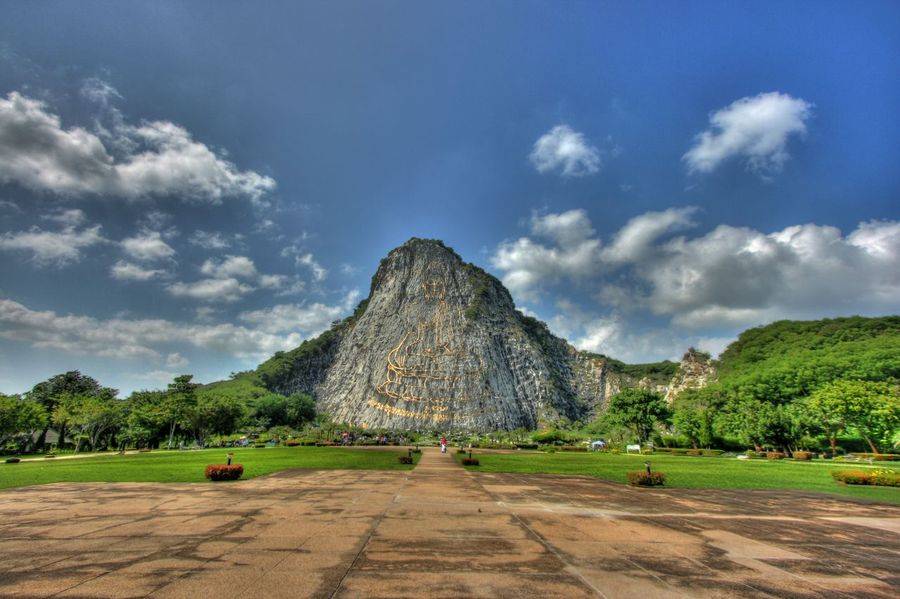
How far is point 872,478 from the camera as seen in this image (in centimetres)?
1858

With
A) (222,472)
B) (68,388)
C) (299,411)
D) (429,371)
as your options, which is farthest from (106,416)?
(429,371)

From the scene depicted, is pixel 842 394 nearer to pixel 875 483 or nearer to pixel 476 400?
pixel 875 483

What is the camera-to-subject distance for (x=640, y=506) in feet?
42.5

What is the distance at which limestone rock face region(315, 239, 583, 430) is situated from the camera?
99.9 m

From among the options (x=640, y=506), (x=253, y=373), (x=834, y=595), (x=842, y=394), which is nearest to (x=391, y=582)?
(x=834, y=595)

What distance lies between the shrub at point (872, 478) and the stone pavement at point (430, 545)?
636cm

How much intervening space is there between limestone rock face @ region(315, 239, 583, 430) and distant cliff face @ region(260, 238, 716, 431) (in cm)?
29

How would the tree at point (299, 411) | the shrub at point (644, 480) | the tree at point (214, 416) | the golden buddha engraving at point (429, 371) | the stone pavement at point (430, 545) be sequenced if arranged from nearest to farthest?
the stone pavement at point (430, 545) → the shrub at point (644, 480) → the tree at point (214, 416) → the tree at point (299, 411) → the golden buddha engraving at point (429, 371)

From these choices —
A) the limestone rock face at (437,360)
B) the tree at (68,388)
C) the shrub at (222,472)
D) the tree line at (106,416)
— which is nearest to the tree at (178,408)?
the tree line at (106,416)

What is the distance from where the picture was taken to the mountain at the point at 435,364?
330 feet

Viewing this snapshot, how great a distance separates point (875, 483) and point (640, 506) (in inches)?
594

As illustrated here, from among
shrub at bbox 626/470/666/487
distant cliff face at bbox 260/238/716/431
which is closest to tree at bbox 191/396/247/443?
distant cliff face at bbox 260/238/716/431

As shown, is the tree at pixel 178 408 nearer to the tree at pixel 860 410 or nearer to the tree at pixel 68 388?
the tree at pixel 68 388

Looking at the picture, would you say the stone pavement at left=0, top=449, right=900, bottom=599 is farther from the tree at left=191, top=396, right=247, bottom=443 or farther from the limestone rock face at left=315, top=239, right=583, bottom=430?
the limestone rock face at left=315, top=239, right=583, bottom=430
